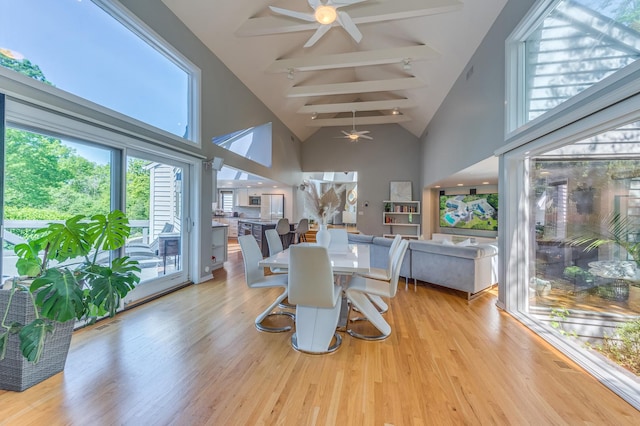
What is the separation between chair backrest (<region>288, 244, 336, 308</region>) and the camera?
7.06 ft

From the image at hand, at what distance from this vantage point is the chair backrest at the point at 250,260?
110 inches

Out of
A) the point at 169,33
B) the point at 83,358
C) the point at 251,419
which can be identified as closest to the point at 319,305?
the point at 251,419

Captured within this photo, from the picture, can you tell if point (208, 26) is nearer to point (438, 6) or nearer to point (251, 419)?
point (438, 6)

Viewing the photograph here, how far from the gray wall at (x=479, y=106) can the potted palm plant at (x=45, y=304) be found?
4408mm

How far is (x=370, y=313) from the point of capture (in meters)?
2.66

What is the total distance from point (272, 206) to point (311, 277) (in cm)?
796

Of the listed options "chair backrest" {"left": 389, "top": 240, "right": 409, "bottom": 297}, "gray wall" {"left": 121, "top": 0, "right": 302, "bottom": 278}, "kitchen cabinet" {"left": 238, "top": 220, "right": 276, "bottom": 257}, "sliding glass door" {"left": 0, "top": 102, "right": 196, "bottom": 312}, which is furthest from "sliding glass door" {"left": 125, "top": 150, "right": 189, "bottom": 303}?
"chair backrest" {"left": 389, "top": 240, "right": 409, "bottom": 297}

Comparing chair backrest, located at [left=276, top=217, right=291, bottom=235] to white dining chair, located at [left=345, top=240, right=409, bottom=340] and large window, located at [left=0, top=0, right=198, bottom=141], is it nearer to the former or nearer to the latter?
large window, located at [left=0, top=0, right=198, bottom=141]

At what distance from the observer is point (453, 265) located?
3.88 metres

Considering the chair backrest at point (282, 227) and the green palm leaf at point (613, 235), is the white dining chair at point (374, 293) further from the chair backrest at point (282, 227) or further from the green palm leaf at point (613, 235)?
the chair backrest at point (282, 227)

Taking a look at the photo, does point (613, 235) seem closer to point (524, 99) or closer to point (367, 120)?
point (524, 99)

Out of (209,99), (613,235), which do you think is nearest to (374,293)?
(613,235)

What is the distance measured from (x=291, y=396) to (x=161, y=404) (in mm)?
781

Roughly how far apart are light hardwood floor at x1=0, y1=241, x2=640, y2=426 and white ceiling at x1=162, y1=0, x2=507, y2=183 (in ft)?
12.7
